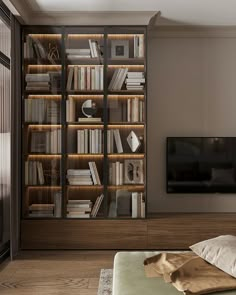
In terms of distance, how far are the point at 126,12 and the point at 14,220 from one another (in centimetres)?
258

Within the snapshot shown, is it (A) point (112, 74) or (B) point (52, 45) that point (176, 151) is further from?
(B) point (52, 45)

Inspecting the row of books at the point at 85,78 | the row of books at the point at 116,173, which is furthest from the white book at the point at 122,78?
the row of books at the point at 116,173

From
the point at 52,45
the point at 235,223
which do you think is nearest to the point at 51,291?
the point at 235,223

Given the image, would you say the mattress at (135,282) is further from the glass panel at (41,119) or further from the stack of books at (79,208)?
the glass panel at (41,119)

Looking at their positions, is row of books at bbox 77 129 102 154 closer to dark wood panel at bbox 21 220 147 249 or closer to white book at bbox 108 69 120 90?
white book at bbox 108 69 120 90

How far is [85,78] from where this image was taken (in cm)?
480

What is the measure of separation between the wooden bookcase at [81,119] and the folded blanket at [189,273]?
7.07 ft

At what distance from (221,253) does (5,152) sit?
2.75 m

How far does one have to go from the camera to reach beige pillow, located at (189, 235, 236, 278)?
7.52 feet

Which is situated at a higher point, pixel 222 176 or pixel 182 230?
pixel 222 176

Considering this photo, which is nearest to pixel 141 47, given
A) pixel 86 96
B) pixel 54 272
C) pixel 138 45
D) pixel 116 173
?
pixel 138 45

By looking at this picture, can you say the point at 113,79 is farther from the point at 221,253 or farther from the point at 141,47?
the point at 221,253

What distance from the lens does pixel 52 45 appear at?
15.8ft

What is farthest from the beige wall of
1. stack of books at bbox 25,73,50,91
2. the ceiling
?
stack of books at bbox 25,73,50,91
